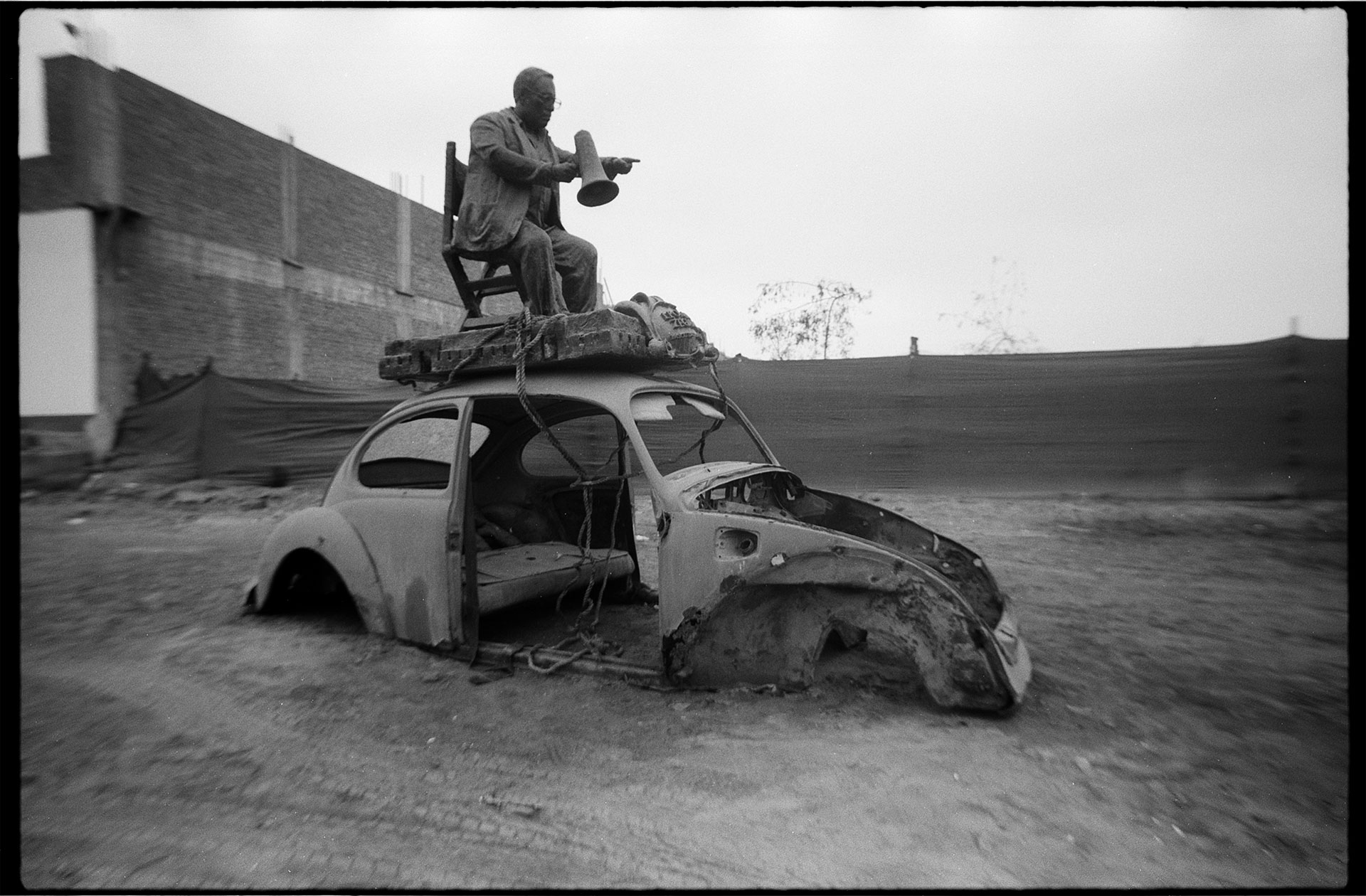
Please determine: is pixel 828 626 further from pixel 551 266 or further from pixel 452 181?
pixel 452 181

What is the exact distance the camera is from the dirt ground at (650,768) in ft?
6.82

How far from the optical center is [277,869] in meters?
2.10

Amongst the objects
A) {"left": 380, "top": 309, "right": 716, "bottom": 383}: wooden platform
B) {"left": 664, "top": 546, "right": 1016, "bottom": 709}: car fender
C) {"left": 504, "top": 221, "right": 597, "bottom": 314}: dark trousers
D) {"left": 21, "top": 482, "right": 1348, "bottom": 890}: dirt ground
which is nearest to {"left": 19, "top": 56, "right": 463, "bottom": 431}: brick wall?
{"left": 380, "top": 309, "right": 716, "bottom": 383}: wooden platform

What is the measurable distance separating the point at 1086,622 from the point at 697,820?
3.26m

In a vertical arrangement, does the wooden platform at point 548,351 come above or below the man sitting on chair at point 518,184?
below

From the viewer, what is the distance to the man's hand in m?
3.98

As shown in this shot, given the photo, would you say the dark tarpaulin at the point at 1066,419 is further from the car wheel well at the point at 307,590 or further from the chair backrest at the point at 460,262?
the car wheel well at the point at 307,590

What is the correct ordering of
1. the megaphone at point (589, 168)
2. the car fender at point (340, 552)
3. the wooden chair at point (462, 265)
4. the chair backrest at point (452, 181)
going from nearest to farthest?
the car fender at point (340, 552) < the megaphone at point (589, 168) < the wooden chair at point (462, 265) < the chair backrest at point (452, 181)

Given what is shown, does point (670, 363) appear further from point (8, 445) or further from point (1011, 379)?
point (1011, 379)

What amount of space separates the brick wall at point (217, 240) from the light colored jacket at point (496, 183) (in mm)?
7404

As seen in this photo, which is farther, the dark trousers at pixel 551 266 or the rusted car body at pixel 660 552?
the dark trousers at pixel 551 266

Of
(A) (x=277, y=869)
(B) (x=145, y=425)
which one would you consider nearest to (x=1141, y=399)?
(A) (x=277, y=869)

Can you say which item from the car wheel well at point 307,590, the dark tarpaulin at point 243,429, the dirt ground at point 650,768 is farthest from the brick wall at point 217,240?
the dirt ground at point 650,768

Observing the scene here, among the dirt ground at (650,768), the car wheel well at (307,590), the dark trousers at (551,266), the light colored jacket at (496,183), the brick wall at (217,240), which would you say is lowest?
the dirt ground at (650,768)
